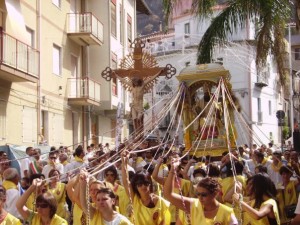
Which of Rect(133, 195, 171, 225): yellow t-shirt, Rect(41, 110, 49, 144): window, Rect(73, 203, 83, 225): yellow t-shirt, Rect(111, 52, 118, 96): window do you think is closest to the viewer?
Rect(133, 195, 171, 225): yellow t-shirt

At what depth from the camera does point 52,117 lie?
790 inches

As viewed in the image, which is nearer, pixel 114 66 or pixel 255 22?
pixel 255 22

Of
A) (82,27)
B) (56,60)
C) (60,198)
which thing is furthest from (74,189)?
(82,27)

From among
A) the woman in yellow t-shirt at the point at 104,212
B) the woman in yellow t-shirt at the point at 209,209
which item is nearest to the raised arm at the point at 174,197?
the woman in yellow t-shirt at the point at 209,209

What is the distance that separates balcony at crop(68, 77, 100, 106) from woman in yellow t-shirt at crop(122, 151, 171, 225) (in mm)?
15897

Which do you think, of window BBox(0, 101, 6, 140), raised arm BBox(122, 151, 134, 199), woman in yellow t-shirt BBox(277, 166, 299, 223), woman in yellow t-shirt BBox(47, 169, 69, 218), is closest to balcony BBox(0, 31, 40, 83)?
window BBox(0, 101, 6, 140)

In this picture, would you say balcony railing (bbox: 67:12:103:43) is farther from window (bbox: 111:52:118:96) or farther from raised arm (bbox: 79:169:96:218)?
raised arm (bbox: 79:169:96:218)

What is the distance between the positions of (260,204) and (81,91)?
17382 mm

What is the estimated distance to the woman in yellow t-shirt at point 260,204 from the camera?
5.08m

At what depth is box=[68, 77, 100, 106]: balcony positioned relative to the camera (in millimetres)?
21844

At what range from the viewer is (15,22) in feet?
55.3

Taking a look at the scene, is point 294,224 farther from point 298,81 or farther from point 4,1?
point 298,81

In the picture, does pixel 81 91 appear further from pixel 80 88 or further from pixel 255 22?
pixel 255 22

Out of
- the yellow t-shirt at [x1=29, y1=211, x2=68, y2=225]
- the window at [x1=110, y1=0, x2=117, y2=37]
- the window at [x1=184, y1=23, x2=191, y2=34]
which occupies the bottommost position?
the yellow t-shirt at [x1=29, y1=211, x2=68, y2=225]
